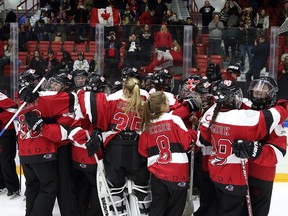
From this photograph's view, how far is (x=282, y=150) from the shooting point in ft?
10.6

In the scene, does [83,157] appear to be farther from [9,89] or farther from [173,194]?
[9,89]

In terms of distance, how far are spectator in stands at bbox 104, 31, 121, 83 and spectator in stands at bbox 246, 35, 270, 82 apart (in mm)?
1944

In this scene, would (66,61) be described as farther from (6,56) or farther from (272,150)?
(272,150)

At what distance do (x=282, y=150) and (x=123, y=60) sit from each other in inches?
186

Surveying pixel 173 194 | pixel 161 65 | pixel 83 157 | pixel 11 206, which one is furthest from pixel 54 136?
pixel 161 65

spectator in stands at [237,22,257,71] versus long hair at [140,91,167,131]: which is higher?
spectator in stands at [237,22,257,71]

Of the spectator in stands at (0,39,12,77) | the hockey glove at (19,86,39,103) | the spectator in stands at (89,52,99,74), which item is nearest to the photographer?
the hockey glove at (19,86,39,103)

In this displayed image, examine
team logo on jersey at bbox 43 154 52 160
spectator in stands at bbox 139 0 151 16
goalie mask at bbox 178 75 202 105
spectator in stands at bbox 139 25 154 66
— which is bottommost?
team logo on jersey at bbox 43 154 52 160

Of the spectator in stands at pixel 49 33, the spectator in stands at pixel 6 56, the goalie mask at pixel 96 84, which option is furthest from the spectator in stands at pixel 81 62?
the goalie mask at pixel 96 84

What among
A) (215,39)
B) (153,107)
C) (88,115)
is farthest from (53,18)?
(153,107)

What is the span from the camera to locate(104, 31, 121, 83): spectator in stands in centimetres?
765

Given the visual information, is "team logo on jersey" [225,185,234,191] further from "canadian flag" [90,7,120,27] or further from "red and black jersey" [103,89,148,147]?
"canadian flag" [90,7,120,27]

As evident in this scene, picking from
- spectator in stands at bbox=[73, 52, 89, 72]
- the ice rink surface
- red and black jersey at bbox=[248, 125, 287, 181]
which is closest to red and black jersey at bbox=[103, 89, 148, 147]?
red and black jersey at bbox=[248, 125, 287, 181]

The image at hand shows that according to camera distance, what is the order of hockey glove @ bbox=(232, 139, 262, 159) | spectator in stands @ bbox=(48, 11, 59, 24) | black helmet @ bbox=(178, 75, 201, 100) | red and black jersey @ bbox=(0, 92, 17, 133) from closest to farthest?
hockey glove @ bbox=(232, 139, 262, 159), black helmet @ bbox=(178, 75, 201, 100), red and black jersey @ bbox=(0, 92, 17, 133), spectator in stands @ bbox=(48, 11, 59, 24)
